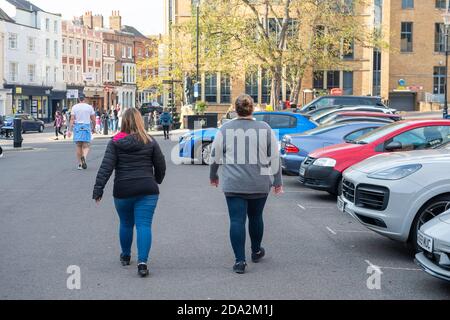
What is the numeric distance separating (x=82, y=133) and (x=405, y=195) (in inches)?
445

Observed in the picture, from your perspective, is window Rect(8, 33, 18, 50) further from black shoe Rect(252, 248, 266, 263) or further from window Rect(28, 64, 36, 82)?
black shoe Rect(252, 248, 266, 263)

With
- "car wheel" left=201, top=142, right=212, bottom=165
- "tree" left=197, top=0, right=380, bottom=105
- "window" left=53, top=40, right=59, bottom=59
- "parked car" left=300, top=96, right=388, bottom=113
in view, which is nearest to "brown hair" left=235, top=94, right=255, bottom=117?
"car wheel" left=201, top=142, right=212, bottom=165

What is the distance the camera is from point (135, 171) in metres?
7.31

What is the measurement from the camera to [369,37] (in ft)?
138

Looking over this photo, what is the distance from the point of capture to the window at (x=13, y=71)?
64375 mm

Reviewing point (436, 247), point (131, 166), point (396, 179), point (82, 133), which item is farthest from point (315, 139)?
point (436, 247)

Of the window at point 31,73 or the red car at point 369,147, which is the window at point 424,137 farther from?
the window at point 31,73

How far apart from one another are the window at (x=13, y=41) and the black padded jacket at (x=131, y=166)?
60875mm

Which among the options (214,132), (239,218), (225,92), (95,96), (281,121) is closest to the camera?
(239,218)

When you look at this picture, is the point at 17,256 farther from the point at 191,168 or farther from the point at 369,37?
the point at 369,37

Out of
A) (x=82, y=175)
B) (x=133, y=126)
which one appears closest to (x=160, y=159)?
(x=133, y=126)

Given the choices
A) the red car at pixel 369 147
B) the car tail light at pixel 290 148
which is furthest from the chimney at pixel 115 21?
the red car at pixel 369 147

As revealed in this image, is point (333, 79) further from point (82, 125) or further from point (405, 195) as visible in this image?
point (405, 195)
